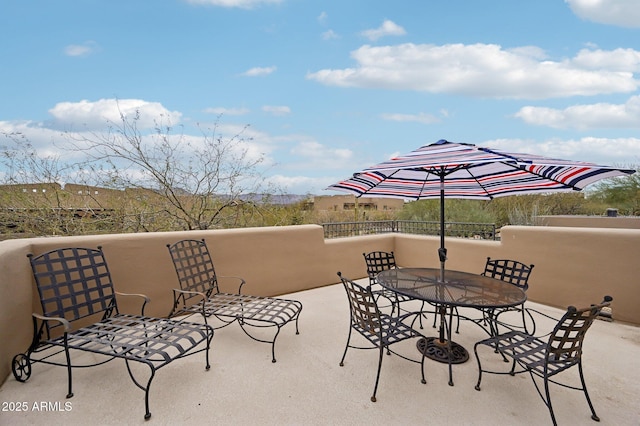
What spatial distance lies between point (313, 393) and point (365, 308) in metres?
0.74

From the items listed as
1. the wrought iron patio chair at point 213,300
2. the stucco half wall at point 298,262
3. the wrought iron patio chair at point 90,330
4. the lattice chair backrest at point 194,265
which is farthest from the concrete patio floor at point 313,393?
the lattice chair backrest at point 194,265

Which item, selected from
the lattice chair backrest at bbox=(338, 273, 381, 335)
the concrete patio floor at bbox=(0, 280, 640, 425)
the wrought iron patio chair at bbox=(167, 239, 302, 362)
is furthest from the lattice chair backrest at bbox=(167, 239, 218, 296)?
the lattice chair backrest at bbox=(338, 273, 381, 335)

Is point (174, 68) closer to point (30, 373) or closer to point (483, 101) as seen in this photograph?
point (30, 373)

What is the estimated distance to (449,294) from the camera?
2541 mm

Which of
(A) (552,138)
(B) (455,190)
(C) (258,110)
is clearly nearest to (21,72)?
(C) (258,110)

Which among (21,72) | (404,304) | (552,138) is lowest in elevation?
(404,304)

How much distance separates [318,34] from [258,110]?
9.00 feet

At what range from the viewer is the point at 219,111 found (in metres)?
5.75

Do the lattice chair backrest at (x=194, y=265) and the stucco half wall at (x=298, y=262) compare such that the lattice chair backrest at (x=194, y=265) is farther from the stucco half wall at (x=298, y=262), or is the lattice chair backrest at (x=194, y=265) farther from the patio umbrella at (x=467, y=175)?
the patio umbrella at (x=467, y=175)

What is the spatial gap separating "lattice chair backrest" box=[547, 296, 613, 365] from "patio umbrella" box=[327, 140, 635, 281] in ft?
3.21

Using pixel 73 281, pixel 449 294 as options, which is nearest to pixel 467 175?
pixel 449 294

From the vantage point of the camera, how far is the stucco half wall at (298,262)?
256 cm

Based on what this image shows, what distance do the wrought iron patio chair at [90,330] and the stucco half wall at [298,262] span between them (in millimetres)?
143

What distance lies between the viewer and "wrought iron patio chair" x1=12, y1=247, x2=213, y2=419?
7.01ft
